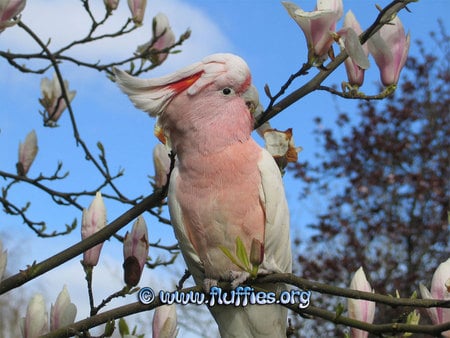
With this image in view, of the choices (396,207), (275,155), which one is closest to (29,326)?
(275,155)

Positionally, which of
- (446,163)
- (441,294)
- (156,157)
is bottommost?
(441,294)

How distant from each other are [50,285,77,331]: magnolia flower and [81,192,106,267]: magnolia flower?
106mm

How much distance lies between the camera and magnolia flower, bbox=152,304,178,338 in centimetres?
159

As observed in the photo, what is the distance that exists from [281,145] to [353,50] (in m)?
0.30

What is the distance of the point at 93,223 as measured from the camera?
171cm

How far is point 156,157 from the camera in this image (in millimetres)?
2045

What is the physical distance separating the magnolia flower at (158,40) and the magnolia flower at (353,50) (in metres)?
1.22

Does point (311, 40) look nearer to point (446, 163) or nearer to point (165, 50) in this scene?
point (165, 50)

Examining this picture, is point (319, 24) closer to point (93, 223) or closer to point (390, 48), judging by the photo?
point (390, 48)

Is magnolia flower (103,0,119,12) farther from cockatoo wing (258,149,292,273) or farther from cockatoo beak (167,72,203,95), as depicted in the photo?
cockatoo wing (258,149,292,273)

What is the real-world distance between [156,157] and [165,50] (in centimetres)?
83

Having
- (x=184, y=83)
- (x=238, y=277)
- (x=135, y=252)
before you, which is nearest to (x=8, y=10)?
(x=184, y=83)

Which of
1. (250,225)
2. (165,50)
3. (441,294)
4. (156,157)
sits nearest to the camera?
(441,294)

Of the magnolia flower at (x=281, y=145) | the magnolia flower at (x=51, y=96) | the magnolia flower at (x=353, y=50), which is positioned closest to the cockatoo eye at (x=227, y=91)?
the magnolia flower at (x=281, y=145)
